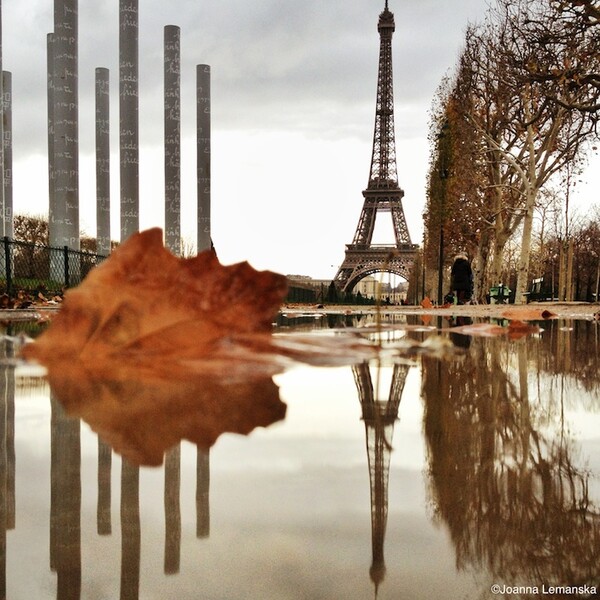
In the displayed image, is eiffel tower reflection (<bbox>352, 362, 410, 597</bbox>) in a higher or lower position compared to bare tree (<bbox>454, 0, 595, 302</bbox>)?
lower

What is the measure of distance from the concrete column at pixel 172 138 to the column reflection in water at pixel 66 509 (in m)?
22.2

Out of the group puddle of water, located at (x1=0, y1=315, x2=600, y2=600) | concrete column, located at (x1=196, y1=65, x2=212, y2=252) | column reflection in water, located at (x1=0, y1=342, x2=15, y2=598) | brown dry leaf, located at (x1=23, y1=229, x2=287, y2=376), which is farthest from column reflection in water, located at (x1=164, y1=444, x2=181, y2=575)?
concrete column, located at (x1=196, y1=65, x2=212, y2=252)

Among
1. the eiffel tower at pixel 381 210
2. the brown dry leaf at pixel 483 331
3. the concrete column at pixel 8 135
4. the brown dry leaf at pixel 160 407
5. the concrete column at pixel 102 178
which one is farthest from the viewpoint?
the eiffel tower at pixel 381 210

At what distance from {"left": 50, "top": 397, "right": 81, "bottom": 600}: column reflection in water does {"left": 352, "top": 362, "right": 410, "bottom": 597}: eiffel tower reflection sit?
0.97ft

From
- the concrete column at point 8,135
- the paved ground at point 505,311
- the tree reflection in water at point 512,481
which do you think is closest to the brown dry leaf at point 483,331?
the paved ground at point 505,311

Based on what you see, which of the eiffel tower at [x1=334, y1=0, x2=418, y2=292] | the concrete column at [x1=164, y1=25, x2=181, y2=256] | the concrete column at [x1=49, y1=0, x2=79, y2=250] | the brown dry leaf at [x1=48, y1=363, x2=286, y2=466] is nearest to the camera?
the brown dry leaf at [x1=48, y1=363, x2=286, y2=466]

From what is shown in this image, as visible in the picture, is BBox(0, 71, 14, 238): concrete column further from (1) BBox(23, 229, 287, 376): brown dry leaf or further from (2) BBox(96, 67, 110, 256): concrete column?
(1) BBox(23, 229, 287, 376): brown dry leaf

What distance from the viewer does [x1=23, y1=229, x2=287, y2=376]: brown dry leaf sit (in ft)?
6.31

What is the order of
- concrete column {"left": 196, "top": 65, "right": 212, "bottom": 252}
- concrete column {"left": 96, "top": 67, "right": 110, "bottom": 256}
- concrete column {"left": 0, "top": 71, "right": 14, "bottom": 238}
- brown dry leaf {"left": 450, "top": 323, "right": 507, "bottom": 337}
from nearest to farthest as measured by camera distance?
brown dry leaf {"left": 450, "top": 323, "right": 507, "bottom": 337}
concrete column {"left": 196, "top": 65, "right": 212, "bottom": 252}
concrete column {"left": 96, "top": 67, "right": 110, "bottom": 256}
concrete column {"left": 0, "top": 71, "right": 14, "bottom": 238}

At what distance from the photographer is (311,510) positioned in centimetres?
89

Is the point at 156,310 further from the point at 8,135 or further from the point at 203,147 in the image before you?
the point at 8,135

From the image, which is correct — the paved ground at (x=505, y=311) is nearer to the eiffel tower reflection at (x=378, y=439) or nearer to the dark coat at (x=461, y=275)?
the eiffel tower reflection at (x=378, y=439)

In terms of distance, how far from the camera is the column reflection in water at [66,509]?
0.69m

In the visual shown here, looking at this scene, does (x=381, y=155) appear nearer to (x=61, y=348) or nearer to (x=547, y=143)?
(x=547, y=143)
